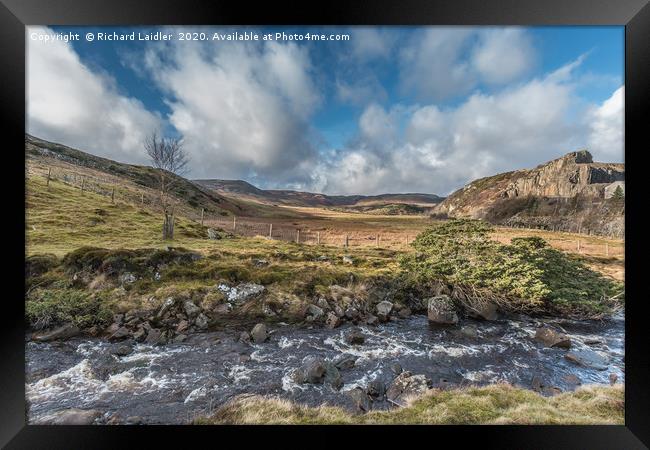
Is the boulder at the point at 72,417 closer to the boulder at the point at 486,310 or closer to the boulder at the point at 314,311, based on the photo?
the boulder at the point at 314,311

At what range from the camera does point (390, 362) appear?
4266 millimetres

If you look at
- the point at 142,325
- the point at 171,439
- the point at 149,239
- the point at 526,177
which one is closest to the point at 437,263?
the point at 526,177

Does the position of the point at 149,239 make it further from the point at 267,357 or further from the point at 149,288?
the point at 267,357

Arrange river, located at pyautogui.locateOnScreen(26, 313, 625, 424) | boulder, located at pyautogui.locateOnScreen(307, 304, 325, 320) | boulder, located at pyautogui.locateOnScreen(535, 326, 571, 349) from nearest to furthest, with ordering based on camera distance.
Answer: river, located at pyautogui.locateOnScreen(26, 313, 625, 424) → boulder, located at pyautogui.locateOnScreen(535, 326, 571, 349) → boulder, located at pyautogui.locateOnScreen(307, 304, 325, 320)

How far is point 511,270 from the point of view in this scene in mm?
4984

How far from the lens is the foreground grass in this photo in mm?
3170

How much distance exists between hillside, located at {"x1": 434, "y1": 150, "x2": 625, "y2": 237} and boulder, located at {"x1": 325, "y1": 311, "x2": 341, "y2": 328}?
430 centimetres

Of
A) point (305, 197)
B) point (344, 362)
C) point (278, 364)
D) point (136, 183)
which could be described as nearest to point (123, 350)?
point (278, 364)

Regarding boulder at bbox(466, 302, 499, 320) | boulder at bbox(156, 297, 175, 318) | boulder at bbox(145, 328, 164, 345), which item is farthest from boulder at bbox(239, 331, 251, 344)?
boulder at bbox(466, 302, 499, 320)

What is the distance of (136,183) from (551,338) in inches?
594

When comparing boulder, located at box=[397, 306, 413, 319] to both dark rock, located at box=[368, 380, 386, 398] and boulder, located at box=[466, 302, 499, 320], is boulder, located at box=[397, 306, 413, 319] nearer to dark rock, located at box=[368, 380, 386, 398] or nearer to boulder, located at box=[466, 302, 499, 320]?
boulder, located at box=[466, 302, 499, 320]

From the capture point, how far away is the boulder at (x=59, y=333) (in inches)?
162

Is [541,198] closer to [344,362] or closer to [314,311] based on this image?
[344,362]

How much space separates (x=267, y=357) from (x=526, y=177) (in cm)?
818
